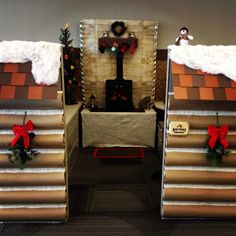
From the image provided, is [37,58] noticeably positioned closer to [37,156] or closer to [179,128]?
[37,156]

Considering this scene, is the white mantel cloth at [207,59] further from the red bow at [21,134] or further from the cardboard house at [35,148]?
the red bow at [21,134]

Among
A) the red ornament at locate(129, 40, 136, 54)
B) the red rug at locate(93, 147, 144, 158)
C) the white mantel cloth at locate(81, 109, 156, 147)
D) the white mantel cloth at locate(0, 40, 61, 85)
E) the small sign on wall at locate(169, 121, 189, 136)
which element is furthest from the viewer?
the red ornament at locate(129, 40, 136, 54)

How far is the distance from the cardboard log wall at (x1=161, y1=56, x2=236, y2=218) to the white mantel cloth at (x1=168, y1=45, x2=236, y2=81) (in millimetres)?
53

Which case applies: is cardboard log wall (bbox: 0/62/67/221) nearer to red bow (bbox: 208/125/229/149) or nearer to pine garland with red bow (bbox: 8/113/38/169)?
pine garland with red bow (bbox: 8/113/38/169)

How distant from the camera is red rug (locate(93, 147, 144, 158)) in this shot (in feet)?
14.1

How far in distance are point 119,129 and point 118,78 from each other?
36.5 inches

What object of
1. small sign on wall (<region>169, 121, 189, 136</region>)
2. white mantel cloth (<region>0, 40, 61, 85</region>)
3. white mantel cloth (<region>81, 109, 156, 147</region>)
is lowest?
white mantel cloth (<region>81, 109, 156, 147</region>)

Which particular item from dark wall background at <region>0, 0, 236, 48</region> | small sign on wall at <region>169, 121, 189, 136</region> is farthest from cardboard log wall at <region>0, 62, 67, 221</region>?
dark wall background at <region>0, 0, 236, 48</region>

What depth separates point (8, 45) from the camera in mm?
2264

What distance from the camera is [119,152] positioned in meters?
4.44

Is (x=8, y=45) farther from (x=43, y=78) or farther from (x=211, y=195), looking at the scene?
(x=211, y=195)

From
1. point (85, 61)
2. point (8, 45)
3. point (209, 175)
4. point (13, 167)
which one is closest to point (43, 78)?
point (8, 45)

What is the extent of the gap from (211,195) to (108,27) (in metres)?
3.41

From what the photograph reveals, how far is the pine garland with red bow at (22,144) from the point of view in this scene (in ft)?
7.33
